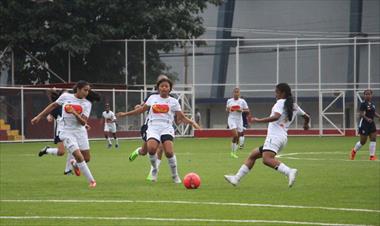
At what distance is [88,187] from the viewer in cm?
1645

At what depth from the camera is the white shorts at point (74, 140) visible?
16.9 meters

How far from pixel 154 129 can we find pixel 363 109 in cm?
1049

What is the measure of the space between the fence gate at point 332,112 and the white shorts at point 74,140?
36.3 meters

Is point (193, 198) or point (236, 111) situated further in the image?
point (236, 111)

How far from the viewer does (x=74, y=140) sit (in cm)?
1706

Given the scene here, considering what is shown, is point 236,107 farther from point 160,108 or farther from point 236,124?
point 160,108

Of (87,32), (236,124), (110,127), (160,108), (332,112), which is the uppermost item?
(87,32)

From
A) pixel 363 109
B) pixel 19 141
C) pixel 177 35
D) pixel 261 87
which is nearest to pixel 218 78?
pixel 261 87

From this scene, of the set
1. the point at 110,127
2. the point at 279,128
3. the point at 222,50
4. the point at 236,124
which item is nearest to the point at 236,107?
the point at 236,124

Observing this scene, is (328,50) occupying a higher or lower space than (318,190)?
higher

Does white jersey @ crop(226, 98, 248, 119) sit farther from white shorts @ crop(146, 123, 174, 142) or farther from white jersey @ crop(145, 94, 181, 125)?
white shorts @ crop(146, 123, 174, 142)

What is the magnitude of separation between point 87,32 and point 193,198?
39109 millimetres

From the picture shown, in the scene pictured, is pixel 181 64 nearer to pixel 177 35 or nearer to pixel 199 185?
pixel 177 35

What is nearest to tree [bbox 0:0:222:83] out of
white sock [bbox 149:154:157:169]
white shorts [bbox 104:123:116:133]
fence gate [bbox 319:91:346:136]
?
fence gate [bbox 319:91:346:136]
